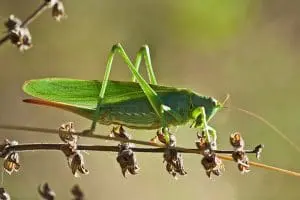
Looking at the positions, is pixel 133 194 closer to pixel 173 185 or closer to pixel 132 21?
pixel 173 185

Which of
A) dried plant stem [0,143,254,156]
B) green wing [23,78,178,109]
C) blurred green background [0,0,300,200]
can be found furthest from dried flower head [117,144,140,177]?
blurred green background [0,0,300,200]

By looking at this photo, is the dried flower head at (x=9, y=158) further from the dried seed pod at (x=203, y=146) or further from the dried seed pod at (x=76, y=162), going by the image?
the dried seed pod at (x=203, y=146)

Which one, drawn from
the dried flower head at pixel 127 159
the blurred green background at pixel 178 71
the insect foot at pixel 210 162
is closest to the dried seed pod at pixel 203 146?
the insect foot at pixel 210 162

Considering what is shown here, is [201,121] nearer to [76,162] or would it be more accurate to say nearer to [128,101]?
[128,101]

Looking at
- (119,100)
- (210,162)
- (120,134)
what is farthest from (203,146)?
(119,100)

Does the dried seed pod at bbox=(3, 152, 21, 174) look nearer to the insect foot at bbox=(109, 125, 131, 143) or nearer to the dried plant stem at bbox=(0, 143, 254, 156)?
the dried plant stem at bbox=(0, 143, 254, 156)

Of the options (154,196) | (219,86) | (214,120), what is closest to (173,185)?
(154,196)
